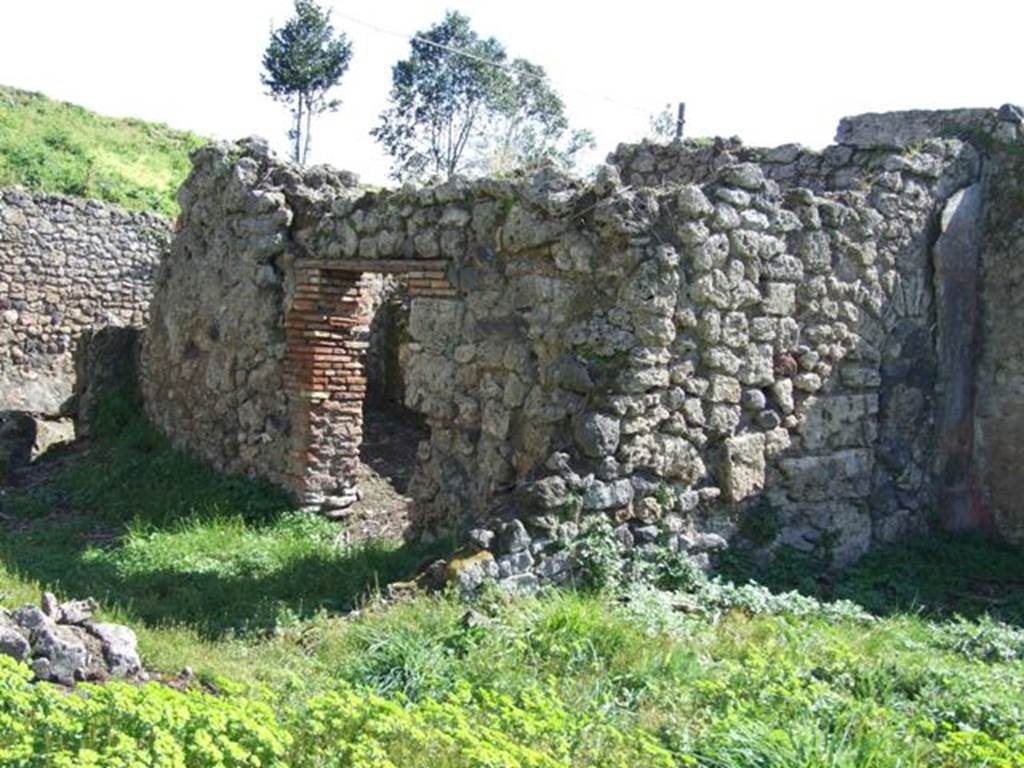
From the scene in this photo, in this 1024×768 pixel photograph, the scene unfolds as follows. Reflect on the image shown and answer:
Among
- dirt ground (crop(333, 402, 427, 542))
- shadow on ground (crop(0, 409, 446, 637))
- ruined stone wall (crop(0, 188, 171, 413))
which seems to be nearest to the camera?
shadow on ground (crop(0, 409, 446, 637))

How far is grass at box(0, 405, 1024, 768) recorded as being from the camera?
4.71 metres

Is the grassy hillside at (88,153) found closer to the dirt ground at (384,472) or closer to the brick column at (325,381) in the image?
the dirt ground at (384,472)

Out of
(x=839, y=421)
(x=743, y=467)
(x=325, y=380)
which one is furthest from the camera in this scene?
(x=325, y=380)

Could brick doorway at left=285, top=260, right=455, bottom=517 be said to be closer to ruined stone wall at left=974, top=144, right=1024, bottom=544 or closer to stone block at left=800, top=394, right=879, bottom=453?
stone block at left=800, top=394, right=879, bottom=453

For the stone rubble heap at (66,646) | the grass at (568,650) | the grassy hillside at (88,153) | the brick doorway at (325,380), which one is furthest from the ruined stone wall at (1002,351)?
the grassy hillside at (88,153)

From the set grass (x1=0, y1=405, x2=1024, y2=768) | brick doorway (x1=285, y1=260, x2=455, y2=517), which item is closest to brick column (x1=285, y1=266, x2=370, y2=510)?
brick doorway (x1=285, y1=260, x2=455, y2=517)

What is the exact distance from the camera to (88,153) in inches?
953

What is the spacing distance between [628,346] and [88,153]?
19.1m

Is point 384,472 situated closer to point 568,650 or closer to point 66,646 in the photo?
point 568,650

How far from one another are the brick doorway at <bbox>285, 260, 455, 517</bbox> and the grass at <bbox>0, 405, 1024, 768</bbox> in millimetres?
440

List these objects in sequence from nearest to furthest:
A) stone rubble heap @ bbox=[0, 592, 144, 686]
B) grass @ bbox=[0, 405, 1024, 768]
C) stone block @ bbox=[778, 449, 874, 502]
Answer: grass @ bbox=[0, 405, 1024, 768], stone rubble heap @ bbox=[0, 592, 144, 686], stone block @ bbox=[778, 449, 874, 502]

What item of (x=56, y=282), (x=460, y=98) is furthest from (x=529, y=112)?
(x=56, y=282)

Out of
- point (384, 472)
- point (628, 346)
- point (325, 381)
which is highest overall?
point (628, 346)

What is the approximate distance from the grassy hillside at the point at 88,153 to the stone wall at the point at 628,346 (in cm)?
1138
